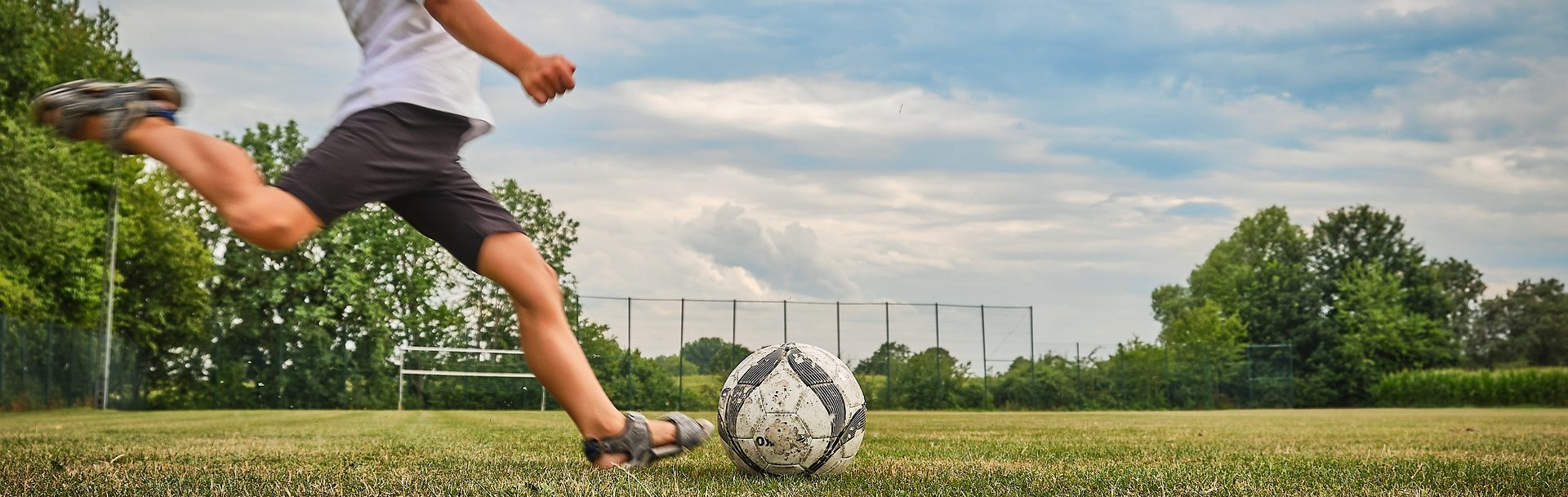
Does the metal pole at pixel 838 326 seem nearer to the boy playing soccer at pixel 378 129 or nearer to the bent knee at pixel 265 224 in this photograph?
the boy playing soccer at pixel 378 129

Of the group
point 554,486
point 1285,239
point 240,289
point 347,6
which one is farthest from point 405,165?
point 1285,239

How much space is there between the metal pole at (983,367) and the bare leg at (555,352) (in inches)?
1011

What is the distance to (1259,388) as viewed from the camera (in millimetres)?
34656

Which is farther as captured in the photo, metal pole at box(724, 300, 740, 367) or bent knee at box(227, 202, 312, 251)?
metal pole at box(724, 300, 740, 367)

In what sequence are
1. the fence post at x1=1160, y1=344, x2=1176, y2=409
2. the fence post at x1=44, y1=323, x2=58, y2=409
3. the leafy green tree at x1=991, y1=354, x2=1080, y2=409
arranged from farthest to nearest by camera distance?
the fence post at x1=1160, y1=344, x2=1176, y2=409
the leafy green tree at x1=991, y1=354, x2=1080, y2=409
the fence post at x1=44, y1=323, x2=58, y2=409

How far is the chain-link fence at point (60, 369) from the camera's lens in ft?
58.0

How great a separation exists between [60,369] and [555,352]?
2109cm

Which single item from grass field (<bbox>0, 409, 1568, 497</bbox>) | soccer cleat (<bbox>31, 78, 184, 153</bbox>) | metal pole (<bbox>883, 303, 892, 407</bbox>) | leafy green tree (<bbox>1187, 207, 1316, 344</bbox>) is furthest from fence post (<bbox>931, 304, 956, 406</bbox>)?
leafy green tree (<bbox>1187, 207, 1316, 344</bbox>)

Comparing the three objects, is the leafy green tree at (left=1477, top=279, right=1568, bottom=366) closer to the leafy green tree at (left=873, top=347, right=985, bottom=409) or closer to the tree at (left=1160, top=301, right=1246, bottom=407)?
the tree at (left=1160, top=301, right=1246, bottom=407)

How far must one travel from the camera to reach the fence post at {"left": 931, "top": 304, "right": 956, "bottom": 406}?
28.1 meters

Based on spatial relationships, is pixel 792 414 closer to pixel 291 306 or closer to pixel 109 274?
pixel 109 274

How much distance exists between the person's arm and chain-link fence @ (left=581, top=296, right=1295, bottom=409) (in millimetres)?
21177

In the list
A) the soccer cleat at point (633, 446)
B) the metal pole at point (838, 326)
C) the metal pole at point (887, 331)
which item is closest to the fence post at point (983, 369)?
the metal pole at point (887, 331)

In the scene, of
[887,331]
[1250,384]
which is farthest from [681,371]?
[1250,384]
